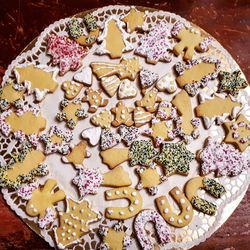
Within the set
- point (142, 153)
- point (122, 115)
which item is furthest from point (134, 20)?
point (142, 153)

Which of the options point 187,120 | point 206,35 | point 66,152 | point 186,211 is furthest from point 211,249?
point 206,35

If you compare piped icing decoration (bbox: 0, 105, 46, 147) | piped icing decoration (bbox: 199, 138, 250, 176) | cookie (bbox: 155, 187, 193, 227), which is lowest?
cookie (bbox: 155, 187, 193, 227)

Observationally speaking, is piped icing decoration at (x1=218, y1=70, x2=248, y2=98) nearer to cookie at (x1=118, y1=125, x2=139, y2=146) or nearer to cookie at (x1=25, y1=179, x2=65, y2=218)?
cookie at (x1=118, y1=125, x2=139, y2=146)

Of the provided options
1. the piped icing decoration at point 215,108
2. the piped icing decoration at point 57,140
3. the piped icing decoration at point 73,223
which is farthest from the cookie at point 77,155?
the piped icing decoration at point 215,108

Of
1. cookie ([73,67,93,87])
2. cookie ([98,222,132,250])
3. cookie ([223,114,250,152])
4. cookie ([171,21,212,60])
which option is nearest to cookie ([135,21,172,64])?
cookie ([171,21,212,60])

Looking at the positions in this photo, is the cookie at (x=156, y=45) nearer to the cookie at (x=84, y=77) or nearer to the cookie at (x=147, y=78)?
the cookie at (x=147, y=78)

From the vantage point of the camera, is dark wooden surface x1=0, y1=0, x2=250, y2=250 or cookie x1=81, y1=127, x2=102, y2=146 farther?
dark wooden surface x1=0, y1=0, x2=250, y2=250

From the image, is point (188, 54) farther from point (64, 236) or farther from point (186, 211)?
point (64, 236)

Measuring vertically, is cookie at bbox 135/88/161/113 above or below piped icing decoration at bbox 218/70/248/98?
below
